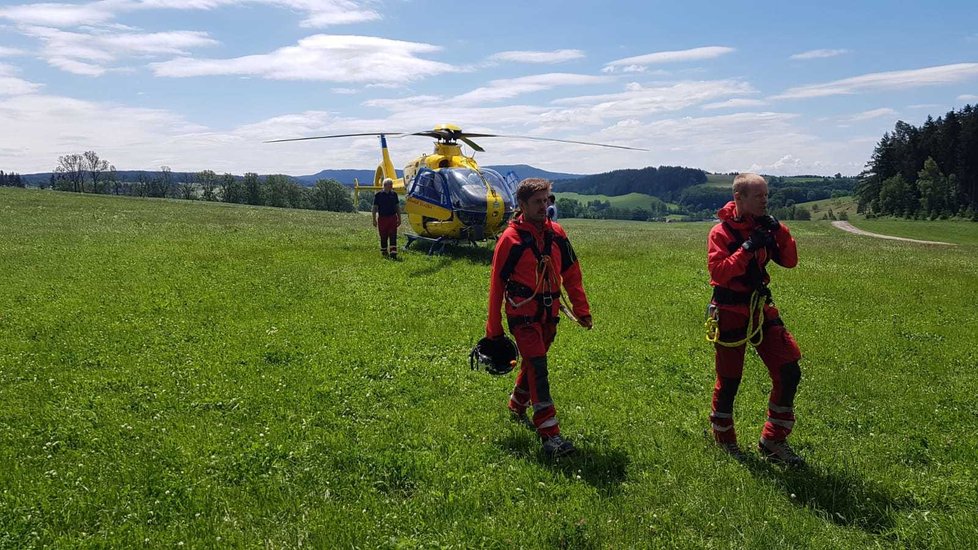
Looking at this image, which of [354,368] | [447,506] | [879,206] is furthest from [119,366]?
[879,206]

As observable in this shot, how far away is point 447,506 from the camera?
17.1 ft

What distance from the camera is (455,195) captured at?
19.5 metres

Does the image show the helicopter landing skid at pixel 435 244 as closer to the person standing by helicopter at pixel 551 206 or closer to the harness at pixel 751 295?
the person standing by helicopter at pixel 551 206

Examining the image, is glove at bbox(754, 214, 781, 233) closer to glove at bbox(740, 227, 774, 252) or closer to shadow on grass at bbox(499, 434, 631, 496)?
glove at bbox(740, 227, 774, 252)

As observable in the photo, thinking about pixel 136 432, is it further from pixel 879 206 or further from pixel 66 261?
pixel 879 206

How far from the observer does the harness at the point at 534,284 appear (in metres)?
6.29

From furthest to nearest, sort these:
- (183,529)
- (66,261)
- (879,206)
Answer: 1. (879,206)
2. (66,261)
3. (183,529)

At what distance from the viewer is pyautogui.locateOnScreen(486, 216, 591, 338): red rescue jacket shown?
20.7 ft

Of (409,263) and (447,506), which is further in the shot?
(409,263)

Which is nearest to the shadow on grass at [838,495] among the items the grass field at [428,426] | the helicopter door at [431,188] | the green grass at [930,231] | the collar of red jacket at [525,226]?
the grass field at [428,426]

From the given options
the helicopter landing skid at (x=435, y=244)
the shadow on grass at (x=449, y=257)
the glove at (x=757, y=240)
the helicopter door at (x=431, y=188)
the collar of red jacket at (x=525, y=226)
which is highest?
the helicopter door at (x=431, y=188)

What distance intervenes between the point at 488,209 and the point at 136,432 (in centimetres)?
1387

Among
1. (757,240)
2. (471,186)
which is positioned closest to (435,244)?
(471,186)

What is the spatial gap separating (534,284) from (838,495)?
137 inches
